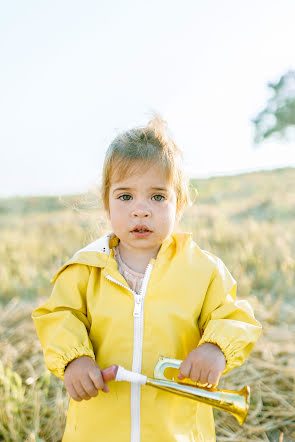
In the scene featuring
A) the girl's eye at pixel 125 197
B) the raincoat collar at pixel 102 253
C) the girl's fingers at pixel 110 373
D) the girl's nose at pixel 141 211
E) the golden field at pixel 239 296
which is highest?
the girl's eye at pixel 125 197

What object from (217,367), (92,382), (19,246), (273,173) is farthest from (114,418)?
(273,173)

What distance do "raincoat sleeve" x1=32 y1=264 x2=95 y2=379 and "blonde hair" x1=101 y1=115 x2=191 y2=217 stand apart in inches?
15.9

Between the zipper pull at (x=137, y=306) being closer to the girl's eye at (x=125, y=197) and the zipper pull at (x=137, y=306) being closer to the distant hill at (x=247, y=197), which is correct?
the girl's eye at (x=125, y=197)

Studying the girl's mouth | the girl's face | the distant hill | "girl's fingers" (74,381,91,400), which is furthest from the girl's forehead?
the distant hill

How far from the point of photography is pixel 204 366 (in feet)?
4.99

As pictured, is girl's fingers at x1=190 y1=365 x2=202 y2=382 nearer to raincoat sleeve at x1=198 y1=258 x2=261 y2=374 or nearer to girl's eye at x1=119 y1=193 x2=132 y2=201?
raincoat sleeve at x1=198 y1=258 x2=261 y2=374

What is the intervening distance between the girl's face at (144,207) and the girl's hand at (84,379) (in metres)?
0.48

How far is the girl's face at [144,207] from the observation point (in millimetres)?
1710

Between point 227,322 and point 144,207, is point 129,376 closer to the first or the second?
point 227,322

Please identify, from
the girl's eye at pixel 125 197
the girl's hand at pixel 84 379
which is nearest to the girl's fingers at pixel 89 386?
the girl's hand at pixel 84 379

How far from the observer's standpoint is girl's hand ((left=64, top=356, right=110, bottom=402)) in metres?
1.51

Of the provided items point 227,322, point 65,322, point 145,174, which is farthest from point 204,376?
point 145,174

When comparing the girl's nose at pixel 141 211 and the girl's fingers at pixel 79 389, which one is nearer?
the girl's fingers at pixel 79 389

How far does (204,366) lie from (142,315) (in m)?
0.28
